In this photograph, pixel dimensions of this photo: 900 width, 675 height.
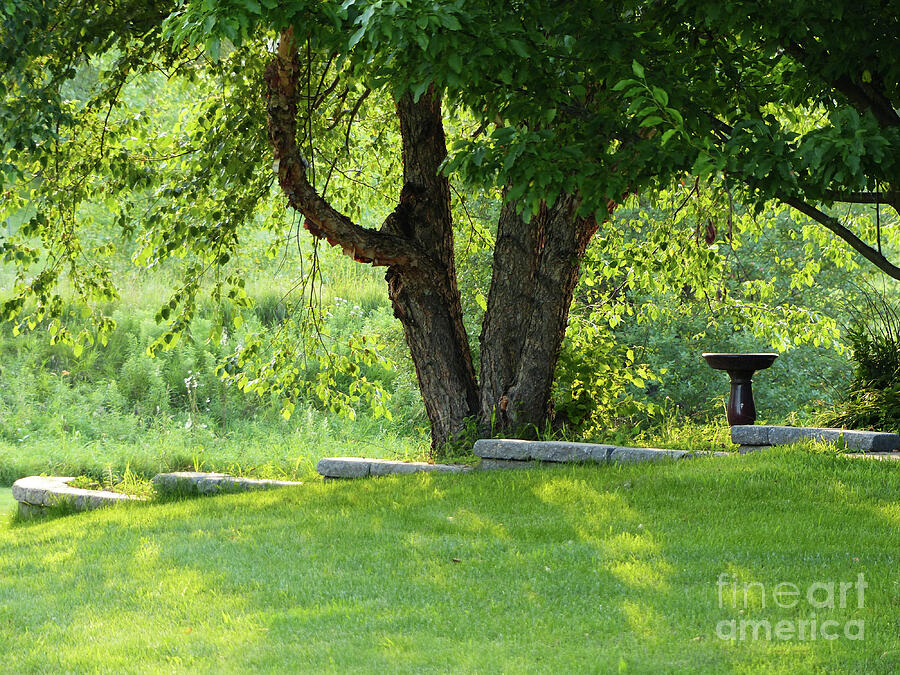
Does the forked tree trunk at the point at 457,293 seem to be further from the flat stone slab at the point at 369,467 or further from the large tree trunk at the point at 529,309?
the flat stone slab at the point at 369,467

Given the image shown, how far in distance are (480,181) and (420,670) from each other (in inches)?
89.3

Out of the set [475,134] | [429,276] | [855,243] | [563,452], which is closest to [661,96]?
[855,243]

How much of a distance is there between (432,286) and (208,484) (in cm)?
241

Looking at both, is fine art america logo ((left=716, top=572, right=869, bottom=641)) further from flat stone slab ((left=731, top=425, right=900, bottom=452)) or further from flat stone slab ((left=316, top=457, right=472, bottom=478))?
flat stone slab ((left=316, top=457, right=472, bottom=478))

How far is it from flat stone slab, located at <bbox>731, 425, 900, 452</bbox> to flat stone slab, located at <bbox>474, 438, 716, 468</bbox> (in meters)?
0.31

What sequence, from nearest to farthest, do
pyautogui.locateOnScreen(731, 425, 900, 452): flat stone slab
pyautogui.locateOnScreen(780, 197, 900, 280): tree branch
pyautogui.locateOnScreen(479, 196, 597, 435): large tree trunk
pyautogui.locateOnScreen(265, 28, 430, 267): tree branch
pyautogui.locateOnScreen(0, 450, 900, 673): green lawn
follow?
pyautogui.locateOnScreen(0, 450, 900, 673): green lawn
pyautogui.locateOnScreen(780, 197, 900, 280): tree branch
pyautogui.locateOnScreen(731, 425, 900, 452): flat stone slab
pyautogui.locateOnScreen(265, 28, 430, 267): tree branch
pyautogui.locateOnScreen(479, 196, 597, 435): large tree trunk

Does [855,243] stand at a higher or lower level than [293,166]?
lower

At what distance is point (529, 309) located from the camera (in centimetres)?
766

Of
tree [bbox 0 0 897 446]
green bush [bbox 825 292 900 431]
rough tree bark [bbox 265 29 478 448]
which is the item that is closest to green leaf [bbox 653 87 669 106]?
tree [bbox 0 0 897 446]

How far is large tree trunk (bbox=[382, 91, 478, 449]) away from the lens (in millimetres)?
7758

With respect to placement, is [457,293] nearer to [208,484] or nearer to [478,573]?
[208,484]

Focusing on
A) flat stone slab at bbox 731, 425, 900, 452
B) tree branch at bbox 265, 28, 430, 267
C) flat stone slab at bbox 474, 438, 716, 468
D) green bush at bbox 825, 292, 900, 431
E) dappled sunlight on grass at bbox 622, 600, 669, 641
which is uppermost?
tree branch at bbox 265, 28, 430, 267

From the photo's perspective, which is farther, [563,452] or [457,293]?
[457,293]

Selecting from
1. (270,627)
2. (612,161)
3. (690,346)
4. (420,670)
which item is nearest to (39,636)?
(270,627)
